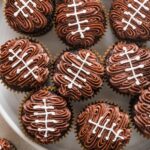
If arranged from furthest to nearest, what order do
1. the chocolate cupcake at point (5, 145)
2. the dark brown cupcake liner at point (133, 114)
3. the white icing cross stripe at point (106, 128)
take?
the chocolate cupcake at point (5, 145)
the dark brown cupcake liner at point (133, 114)
the white icing cross stripe at point (106, 128)

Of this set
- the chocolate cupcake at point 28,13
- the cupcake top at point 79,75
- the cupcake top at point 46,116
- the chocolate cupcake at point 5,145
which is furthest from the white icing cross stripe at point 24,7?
the chocolate cupcake at point 5,145

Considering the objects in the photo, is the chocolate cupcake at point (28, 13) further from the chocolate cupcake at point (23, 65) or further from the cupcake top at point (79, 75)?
the cupcake top at point (79, 75)

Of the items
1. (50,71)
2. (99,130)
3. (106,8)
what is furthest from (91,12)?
(99,130)

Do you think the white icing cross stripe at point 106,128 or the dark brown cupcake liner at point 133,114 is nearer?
the white icing cross stripe at point 106,128

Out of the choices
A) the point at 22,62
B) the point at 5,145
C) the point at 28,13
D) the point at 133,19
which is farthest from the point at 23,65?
the point at 133,19

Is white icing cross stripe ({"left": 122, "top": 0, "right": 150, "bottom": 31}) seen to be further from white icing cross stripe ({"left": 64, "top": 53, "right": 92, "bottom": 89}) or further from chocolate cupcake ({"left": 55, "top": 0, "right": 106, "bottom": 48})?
white icing cross stripe ({"left": 64, "top": 53, "right": 92, "bottom": 89})

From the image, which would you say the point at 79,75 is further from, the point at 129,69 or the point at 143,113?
the point at 143,113
